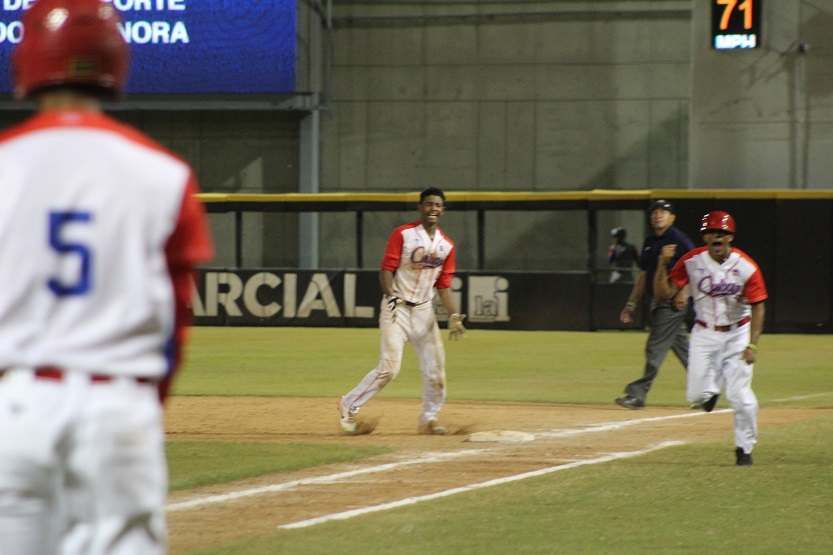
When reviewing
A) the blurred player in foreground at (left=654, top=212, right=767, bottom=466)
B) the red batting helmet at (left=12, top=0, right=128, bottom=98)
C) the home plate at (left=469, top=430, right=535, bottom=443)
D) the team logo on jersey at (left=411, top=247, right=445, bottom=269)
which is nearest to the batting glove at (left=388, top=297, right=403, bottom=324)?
the team logo on jersey at (left=411, top=247, right=445, bottom=269)

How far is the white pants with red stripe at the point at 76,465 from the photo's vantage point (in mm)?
2627

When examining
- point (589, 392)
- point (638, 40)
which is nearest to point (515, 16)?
point (638, 40)

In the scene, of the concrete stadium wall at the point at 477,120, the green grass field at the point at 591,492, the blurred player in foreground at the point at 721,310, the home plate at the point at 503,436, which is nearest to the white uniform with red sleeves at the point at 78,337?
the green grass field at the point at 591,492

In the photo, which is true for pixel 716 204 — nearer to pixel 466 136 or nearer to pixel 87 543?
pixel 466 136

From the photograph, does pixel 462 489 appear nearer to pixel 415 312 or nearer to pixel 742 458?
pixel 742 458

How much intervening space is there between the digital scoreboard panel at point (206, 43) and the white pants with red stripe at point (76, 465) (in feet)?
85.9

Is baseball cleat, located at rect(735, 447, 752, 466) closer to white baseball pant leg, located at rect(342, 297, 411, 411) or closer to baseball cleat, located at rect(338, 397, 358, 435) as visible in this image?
white baseball pant leg, located at rect(342, 297, 411, 411)

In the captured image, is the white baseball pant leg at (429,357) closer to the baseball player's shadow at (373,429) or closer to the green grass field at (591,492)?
the baseball player's shadow at (373,429)

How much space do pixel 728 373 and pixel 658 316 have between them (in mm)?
3925

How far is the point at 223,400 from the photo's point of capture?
43.1ft

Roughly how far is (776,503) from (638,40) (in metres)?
23.6

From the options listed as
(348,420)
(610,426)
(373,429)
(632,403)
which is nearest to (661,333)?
(632,403)

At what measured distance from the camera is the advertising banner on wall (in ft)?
76.1

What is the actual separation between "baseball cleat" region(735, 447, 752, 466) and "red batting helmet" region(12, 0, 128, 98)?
6.70 metres
